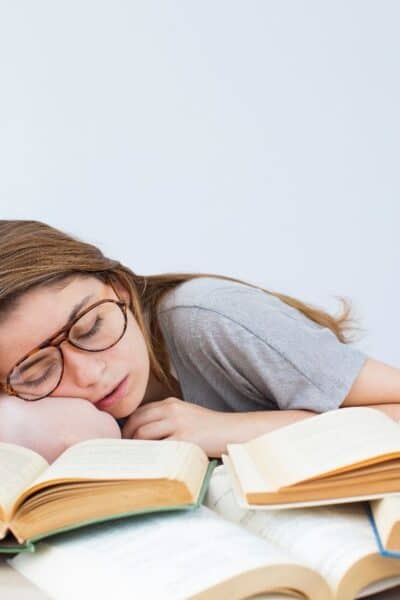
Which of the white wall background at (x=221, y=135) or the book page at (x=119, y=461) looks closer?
the book page at (x=119, y=461)

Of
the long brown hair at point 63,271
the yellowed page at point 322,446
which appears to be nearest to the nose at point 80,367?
the long brown hair at point 63,271

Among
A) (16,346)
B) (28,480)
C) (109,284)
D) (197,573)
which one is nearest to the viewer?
(197,573)

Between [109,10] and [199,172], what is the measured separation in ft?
1.67

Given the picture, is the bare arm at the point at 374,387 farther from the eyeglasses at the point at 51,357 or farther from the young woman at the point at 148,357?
the eyeglasses at the point at 51,357

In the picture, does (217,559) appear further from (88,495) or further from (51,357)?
(51,357)

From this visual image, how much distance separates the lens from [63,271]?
1.28 metres

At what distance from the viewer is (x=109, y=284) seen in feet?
4.49

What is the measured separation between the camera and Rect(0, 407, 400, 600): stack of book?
60 cm

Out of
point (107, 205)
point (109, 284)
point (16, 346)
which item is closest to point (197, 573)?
point (16, 346)

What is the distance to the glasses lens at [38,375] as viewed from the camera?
48.3 inches

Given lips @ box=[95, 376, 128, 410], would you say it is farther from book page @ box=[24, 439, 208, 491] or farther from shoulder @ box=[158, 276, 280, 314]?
book page @ box=[24, 439, 208, 491]

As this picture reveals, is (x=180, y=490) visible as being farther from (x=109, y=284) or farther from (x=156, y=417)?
(x=109, y=284)

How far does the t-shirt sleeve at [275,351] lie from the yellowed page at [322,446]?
19.0 inches

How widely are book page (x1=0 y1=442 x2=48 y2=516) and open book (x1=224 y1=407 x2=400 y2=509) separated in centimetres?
18
